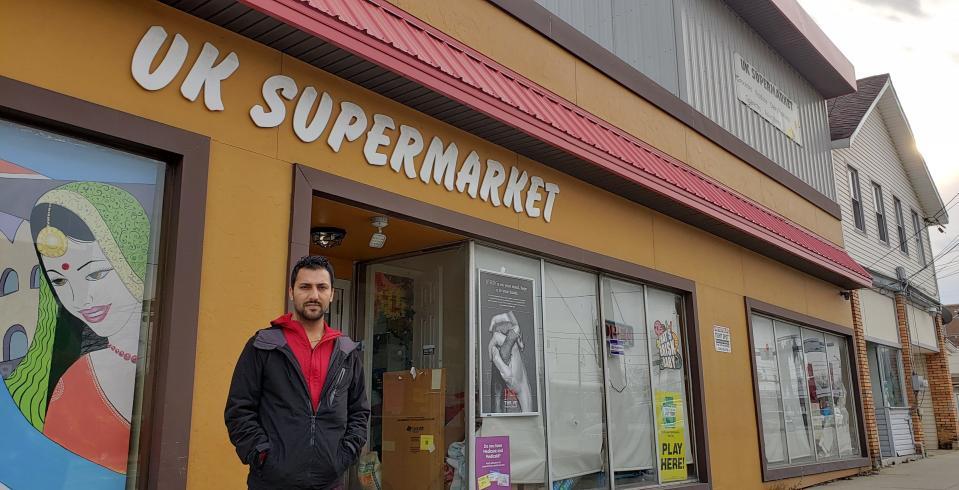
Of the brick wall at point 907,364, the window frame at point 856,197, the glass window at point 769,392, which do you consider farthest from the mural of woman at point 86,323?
the brick wall at point 907,364

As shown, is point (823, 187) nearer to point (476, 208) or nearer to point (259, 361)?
point (476, 208)

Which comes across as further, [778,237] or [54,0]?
[778,237]

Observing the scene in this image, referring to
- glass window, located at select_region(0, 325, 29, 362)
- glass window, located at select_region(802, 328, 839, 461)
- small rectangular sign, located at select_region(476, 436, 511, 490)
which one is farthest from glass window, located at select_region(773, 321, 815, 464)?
glass window, located at select_region(0, 325, 29, 362)

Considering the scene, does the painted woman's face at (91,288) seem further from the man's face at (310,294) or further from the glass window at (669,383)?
the glass window at (669,383)

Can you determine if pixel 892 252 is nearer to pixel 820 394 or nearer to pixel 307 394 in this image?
pixel 820 394

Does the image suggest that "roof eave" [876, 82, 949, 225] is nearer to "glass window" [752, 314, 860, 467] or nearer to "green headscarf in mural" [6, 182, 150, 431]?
"glass window" [752, 314, 860, 467]

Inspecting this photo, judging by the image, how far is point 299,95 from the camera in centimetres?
559

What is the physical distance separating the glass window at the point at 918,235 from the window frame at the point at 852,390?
29.0ft

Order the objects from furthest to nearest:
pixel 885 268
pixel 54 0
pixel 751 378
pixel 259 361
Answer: pixel 885 268, pixel 751 378, pixel 54 0, pixel 259 361

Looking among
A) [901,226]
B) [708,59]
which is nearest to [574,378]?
[708,59]

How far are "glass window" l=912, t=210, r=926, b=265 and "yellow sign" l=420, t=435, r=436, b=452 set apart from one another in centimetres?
1991

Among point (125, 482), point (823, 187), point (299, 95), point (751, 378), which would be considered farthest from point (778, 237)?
point (125, 482)

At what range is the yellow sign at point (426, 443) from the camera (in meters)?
7.39

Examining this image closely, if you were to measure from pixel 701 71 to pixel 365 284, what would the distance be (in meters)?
6.50
